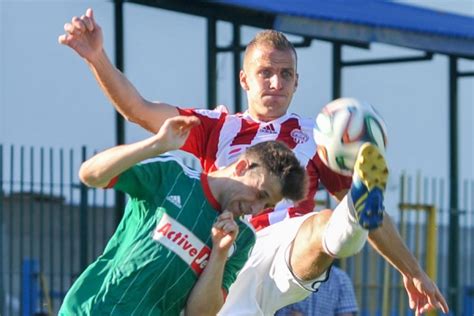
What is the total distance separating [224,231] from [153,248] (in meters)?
0.33

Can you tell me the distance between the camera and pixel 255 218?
28.0 ft

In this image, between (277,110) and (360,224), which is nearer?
(360,224)

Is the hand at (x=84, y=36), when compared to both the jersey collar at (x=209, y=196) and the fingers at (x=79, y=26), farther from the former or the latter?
the jersey collar at (x=209, y=196)

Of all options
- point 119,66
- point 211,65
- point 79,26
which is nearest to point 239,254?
point 79,26

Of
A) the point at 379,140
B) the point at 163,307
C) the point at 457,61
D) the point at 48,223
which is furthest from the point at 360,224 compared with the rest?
the point at 457,61

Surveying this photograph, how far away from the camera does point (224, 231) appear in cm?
687

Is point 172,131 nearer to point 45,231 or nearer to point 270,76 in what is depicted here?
point 270,76

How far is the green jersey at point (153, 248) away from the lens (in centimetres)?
695

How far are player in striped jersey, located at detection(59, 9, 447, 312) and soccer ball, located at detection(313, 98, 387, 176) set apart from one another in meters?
0.74

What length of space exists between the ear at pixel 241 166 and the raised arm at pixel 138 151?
1.14 feet

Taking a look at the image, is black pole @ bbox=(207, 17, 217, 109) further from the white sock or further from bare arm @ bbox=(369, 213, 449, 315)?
the white sock

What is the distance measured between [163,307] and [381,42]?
7904mm

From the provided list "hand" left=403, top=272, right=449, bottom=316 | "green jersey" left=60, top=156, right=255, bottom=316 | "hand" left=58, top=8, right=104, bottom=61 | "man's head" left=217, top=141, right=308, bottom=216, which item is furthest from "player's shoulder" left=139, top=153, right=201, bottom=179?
"hand" left=403, top=272, right=449, bottom=316

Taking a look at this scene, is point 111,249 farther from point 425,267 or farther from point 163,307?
point 425,267
